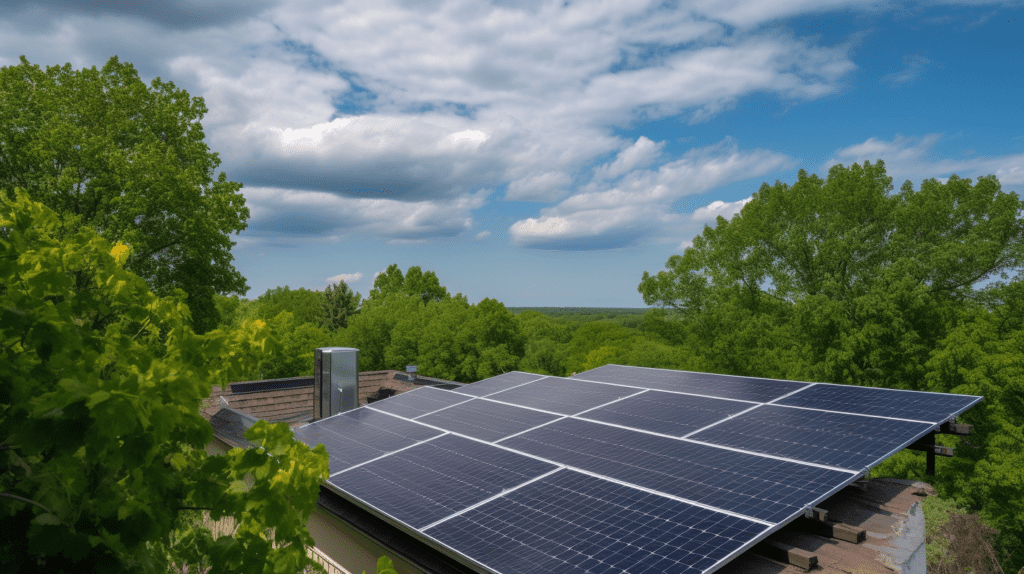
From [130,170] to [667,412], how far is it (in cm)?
2316

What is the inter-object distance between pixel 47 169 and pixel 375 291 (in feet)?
219

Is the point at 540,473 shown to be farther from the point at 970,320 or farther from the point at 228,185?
the point at 970,320

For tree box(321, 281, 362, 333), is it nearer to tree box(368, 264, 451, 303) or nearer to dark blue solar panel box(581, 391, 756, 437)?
tree box(368, 264, 451, 303)

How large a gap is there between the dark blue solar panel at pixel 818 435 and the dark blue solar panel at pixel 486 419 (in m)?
3.32

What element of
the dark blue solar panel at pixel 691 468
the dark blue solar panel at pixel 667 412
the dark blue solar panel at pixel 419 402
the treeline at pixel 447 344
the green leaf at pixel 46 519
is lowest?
the treeline at pixel 447 344

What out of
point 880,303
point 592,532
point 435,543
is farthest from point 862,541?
point 880,303

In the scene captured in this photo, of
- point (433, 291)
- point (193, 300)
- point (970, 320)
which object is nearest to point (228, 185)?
point (193, 300)

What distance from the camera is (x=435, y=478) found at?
8836 mm

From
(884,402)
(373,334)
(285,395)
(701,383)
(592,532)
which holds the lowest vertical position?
(373,334)

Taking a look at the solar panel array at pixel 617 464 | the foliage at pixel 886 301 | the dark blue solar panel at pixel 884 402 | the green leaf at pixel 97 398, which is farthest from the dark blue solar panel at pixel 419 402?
the foliage at pixel 886 301

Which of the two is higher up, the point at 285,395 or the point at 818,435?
the point at 818,435

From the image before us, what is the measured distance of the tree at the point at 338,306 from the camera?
286ft

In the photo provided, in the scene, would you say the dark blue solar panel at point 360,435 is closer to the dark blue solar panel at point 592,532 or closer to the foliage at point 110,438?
the dark blue solar panel at point 592,532

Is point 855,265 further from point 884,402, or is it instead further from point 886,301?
point 884,402
